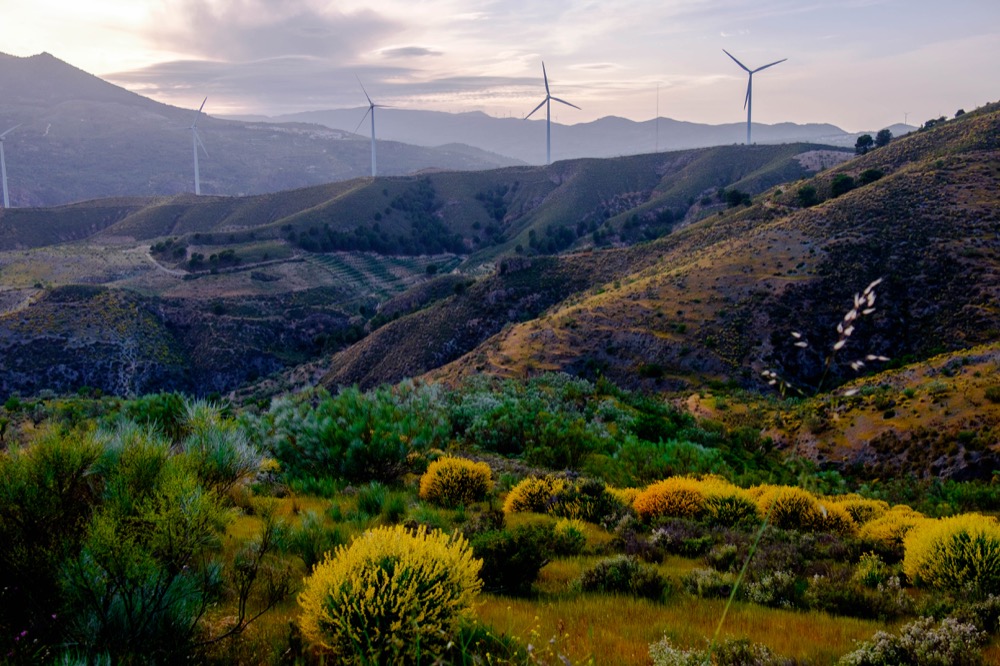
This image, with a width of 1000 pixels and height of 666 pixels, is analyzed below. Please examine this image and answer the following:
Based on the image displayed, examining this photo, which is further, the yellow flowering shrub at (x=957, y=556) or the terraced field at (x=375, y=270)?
the terraced field at (x=375, y=270)

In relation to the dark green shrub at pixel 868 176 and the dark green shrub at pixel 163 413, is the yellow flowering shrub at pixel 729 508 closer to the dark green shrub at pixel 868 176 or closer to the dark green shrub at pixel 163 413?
the dark green shrub at pixel 163 413

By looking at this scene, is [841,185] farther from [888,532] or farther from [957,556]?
[957,556]

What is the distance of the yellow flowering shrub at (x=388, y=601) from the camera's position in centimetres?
391

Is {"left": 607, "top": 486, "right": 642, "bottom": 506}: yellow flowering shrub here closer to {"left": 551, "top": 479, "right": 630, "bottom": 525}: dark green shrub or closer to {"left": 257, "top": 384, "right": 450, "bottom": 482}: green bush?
{"left": 551, "top": 479, "right": 630, "bottom": 525}: dark green shrub

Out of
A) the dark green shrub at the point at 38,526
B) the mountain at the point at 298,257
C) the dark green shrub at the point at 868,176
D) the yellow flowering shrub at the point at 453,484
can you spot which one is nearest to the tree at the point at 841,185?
the dark green shrub at the point at 868,176

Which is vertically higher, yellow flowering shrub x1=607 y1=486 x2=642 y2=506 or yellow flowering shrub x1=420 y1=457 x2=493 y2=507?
yellow flowering shrub x1=420 y1=457 x2=493 y2=507

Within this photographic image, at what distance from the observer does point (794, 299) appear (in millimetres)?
39656

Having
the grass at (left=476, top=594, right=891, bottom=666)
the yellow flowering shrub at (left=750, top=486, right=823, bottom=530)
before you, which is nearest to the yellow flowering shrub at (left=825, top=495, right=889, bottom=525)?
the yellow flowering shrub at (left=750, top=486, right=823, bottom=530)

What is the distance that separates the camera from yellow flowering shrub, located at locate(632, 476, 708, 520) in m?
8.81

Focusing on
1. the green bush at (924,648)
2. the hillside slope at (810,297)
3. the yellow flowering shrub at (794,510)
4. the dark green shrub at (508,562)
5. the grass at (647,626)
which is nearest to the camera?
the green bush at (924,648)

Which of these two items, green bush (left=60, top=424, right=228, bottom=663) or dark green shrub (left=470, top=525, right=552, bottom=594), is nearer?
green bush (left=60, top=424, right=228, bottom=663)

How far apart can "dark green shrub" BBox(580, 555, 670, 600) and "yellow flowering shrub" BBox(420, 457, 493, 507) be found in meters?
3.30

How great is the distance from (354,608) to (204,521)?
1.23m

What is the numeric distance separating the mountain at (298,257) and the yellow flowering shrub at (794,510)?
4724 centimetres
